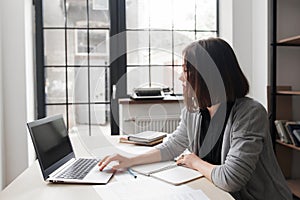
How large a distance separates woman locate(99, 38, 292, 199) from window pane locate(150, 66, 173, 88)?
69.0 inches

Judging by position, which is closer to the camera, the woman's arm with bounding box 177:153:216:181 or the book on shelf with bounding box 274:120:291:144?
the woman's arm with bounding box 177:153:216:181

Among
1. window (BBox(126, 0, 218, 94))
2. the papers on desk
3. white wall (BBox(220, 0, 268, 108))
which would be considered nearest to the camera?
the papers on desk

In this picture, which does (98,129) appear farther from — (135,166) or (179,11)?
(135,166)

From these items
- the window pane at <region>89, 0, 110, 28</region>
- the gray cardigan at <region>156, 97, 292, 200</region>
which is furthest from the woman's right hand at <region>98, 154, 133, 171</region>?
the window pane at <region>89, 0, 110, 28</region>

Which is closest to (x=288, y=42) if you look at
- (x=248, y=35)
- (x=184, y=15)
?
(x=248, y=35)

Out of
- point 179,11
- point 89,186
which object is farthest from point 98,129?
point 89,186

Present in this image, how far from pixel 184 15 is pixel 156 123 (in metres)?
1.16

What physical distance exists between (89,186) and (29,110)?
1.98 meters

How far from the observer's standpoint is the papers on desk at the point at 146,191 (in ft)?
3.20

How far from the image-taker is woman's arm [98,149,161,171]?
1.28 metres

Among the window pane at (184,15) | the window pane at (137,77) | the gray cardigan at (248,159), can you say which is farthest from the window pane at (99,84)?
the gray cardigan at (248,159)

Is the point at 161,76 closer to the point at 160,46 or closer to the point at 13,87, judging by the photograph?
the point at 160,46

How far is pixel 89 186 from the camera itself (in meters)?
1.10

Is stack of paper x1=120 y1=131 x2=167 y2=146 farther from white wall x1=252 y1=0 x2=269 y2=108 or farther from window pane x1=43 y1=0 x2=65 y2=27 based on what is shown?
window pane x1=43 y1=0 x2=65 y2=27
